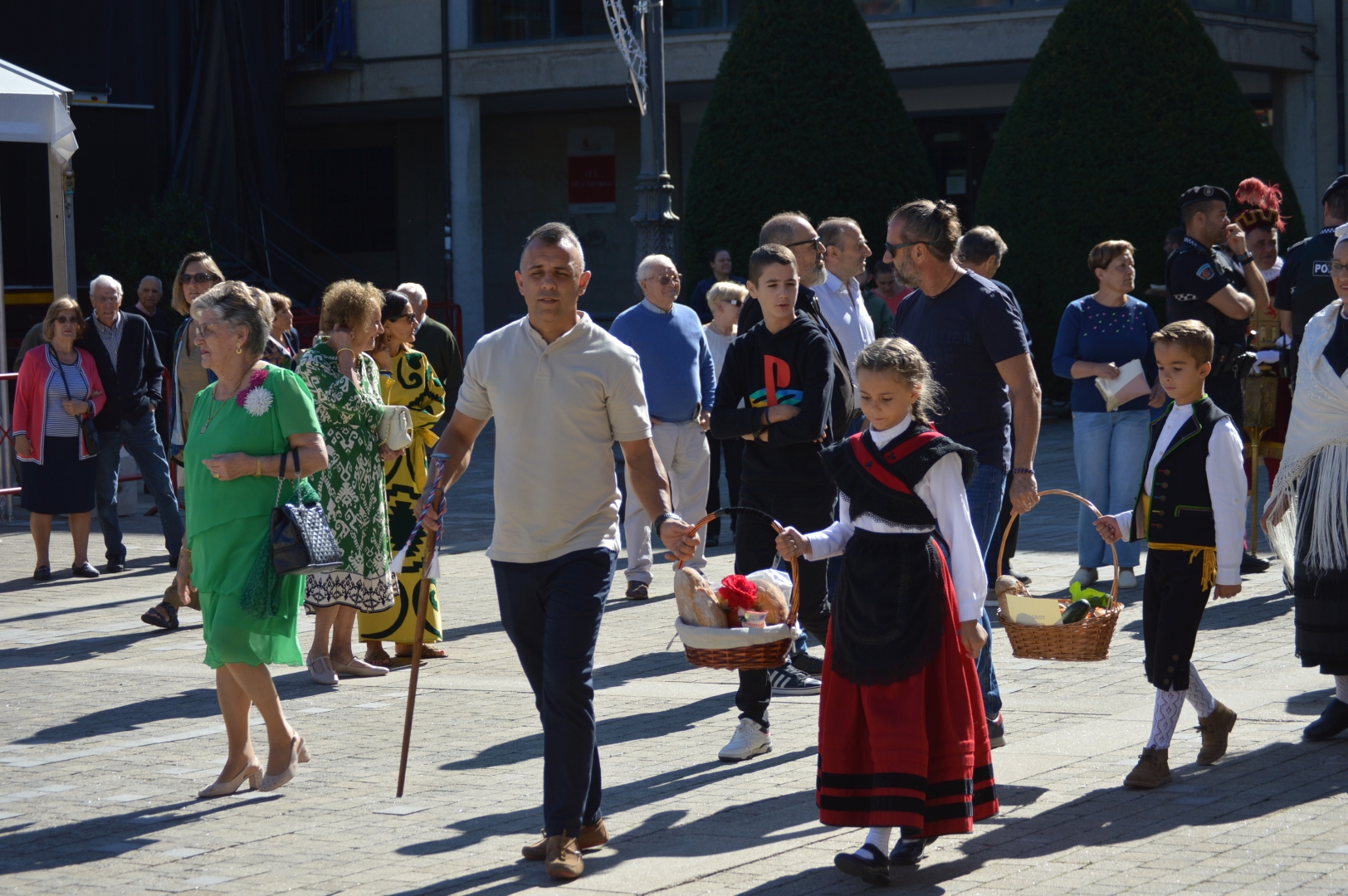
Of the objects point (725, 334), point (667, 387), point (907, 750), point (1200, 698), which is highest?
point (725, 334)

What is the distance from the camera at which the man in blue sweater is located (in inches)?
410

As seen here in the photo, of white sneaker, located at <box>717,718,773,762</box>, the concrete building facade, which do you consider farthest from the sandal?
the concrete building facade

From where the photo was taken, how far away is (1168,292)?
10.1m

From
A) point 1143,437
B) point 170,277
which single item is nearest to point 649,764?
point 1143,437

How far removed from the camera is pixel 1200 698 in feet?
19.4

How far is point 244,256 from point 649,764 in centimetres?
2094

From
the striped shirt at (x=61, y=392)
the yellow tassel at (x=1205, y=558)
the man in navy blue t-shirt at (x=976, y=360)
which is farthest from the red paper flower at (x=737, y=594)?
the striped shirt at (x=61, y=392)

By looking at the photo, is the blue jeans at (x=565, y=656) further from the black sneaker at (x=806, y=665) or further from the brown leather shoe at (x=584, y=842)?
the black sneaker at (x=806, y=665)

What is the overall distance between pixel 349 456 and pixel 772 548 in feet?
8.30


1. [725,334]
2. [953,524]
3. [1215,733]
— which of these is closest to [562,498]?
[953,524]

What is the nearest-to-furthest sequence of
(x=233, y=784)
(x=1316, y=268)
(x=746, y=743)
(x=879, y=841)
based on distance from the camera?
(x=879, y=841)
(x=233, y=784)
(x=746, y=743)
(x=1316, y=268)

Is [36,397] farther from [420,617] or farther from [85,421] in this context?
[420,617]

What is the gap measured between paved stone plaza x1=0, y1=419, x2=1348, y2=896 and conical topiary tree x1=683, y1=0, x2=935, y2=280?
39.3ft

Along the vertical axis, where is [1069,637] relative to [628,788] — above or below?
above
